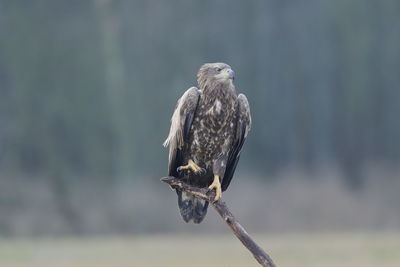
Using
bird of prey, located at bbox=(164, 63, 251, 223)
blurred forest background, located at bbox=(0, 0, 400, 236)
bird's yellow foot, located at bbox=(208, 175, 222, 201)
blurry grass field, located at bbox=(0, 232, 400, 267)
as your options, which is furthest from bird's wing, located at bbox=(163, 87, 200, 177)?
blurred forest background, located at bbox=(0, 0, 400, 236)

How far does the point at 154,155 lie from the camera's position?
19188mm

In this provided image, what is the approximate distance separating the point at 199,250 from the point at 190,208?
785cm

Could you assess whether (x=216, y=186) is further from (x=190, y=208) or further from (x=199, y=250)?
(x=199, y=250)

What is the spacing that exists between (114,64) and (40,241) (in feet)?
13.7

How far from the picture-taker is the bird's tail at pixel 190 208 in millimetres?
7934

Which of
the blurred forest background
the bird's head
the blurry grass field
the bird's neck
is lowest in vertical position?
the bird's neck

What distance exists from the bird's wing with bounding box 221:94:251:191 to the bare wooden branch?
0.54 m

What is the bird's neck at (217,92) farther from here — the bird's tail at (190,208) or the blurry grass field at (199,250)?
the blurry grass field at (199,250)

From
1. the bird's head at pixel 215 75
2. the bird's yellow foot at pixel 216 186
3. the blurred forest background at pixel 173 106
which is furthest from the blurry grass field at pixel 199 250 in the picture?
the bird's head at pixel 215 75

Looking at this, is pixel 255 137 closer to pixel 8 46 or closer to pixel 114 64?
pixel 114 64

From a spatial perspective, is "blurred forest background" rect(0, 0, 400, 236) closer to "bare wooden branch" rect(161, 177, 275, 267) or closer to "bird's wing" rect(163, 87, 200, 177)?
"bird's wing" rect(163, 87, 200, 177)

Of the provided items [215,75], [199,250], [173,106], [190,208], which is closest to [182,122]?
[215,75]

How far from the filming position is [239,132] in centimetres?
798

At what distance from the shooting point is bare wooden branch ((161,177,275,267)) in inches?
247
